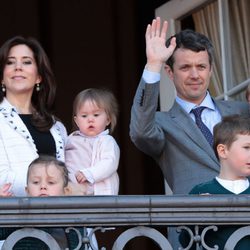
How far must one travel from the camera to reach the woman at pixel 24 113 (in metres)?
6.52

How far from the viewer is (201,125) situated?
6.77 m

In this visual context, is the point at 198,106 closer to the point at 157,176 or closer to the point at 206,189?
the point at 206,189

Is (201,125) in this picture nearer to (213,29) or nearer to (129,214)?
(129,214)

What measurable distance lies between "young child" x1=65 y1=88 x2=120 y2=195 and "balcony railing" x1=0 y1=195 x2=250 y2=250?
82cm

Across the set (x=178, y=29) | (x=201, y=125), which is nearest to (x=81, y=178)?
(x=201, y=125)

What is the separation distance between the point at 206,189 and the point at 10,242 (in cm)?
91

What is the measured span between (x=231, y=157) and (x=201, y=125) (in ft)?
1.78

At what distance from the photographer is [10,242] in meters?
5.78

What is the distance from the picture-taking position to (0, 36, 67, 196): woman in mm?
6520

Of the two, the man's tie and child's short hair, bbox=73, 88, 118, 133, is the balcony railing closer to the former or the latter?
the man's tie

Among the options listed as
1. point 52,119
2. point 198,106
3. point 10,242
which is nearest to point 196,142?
point 198,106

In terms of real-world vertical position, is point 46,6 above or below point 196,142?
above

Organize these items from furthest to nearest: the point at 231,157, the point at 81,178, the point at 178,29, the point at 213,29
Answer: the point at 178,29, the point at 213,29, the point at 81,178, the point at 231,157

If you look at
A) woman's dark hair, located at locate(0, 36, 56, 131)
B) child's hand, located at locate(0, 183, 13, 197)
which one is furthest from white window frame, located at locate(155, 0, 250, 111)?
child's hand, located at locate(0, 183, 13, 197)
